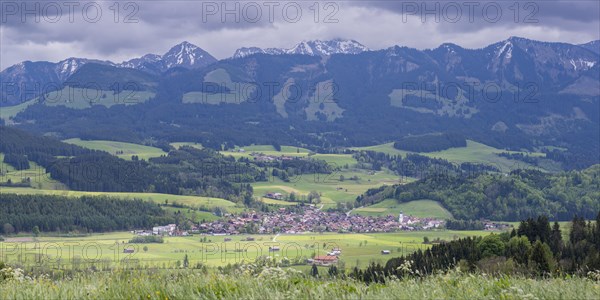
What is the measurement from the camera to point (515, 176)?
143 m

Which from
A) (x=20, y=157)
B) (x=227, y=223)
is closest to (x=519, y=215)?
(x=227, y=223)

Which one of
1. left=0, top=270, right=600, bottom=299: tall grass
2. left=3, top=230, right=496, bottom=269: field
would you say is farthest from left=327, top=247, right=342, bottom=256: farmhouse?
left=0, top=270, right=600, bottom=299: tall grass

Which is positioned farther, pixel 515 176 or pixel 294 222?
pixel 515 176

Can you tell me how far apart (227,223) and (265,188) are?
152 feet

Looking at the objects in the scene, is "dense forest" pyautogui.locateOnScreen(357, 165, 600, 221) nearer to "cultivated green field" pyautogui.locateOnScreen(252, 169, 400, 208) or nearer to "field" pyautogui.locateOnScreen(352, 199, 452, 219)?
"field" pyautogui.locateOnScreen(352, 199, 452, 219)

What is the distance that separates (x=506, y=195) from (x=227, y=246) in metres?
66.3

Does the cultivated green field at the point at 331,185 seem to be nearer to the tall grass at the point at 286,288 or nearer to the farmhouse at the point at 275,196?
the farmhouse at the point at 275,196

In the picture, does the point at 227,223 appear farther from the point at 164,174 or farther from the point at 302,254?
the point at 164,174

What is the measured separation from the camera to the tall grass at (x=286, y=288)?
7.67 metres

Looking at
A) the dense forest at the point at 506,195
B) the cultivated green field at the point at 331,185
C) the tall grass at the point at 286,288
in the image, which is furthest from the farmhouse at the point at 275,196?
the tall grass at the point at 286,288

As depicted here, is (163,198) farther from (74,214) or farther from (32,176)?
(32,176)

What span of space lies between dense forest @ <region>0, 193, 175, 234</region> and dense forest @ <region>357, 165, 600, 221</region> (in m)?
44.2

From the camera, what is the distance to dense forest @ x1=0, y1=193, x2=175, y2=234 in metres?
96.9

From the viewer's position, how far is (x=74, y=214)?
10062 centimetres
